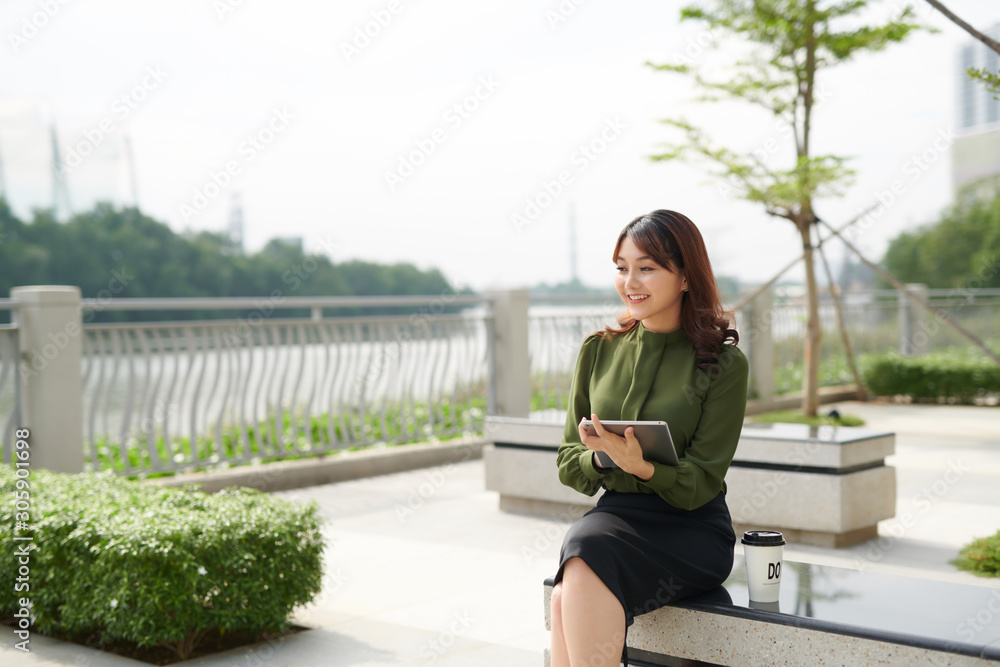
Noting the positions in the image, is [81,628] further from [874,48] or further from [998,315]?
[998,315]

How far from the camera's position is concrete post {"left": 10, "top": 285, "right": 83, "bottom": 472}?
581 cm

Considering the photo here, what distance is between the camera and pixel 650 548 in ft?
7.82

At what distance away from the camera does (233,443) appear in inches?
282

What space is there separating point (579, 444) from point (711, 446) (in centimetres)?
40

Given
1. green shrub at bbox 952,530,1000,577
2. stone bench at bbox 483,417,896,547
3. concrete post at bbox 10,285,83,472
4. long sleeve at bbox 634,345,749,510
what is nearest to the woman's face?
long sleeve at bbox 634,345,749,510

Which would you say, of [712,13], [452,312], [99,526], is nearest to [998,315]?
[712,13]

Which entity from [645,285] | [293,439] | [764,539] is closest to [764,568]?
[764,539]

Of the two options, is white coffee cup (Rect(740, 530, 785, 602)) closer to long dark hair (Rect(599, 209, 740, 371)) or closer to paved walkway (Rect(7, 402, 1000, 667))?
long dark hair (Rect(599, 209, 740, 371))

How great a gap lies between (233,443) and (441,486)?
174 centimetres

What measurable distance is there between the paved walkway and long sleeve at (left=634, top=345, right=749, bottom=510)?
1347 millimetres

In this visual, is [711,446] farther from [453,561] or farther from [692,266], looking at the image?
[453,561]

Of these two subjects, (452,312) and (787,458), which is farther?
(452,312)

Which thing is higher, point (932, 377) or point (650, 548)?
Result: point (650, 548)

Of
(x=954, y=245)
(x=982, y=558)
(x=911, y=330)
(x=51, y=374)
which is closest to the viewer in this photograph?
(x=982, y=558)
